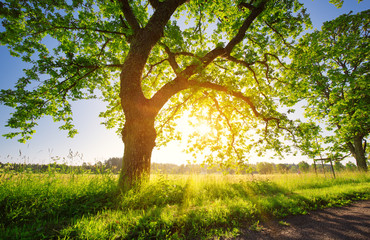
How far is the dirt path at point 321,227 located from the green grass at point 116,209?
27cm

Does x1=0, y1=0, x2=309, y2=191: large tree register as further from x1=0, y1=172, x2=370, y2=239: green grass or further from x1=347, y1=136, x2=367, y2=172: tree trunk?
x1=347, y1=136, x2=367, y2=172: tree trunk

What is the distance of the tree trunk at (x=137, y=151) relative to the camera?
5.00m

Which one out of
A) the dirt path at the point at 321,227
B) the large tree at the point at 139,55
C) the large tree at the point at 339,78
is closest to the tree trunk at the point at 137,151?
the large tree at the point at 139,55

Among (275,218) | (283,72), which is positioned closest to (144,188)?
(275,218)

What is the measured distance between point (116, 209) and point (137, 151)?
1886 millimetres

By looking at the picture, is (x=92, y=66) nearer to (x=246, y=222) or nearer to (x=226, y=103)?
(x=226, y=103)

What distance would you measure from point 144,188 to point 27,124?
690 cm

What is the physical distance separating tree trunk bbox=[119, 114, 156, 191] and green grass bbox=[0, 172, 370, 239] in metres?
0.40

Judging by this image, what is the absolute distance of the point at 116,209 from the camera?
392cm

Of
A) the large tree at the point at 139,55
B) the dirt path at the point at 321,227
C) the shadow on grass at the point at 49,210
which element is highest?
the large tree at the point at 139,55

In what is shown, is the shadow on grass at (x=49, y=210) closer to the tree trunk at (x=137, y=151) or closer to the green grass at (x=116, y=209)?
the green grass at (x=116, y=209)

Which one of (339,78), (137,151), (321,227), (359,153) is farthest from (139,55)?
(359,153)

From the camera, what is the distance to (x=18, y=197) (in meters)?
4.02

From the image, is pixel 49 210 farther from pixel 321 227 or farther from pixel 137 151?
pixel 321 227
